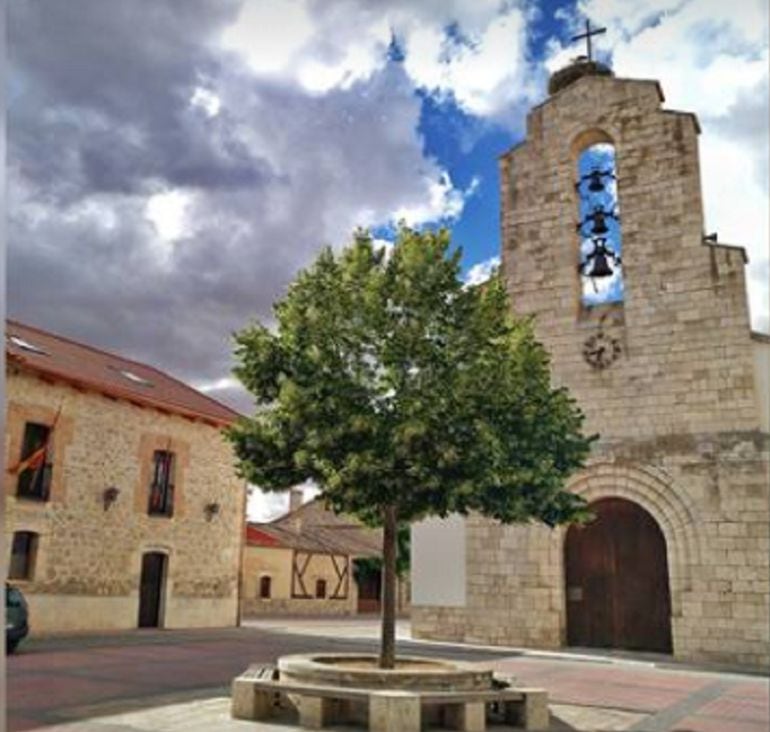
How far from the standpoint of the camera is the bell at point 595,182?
51.2ft

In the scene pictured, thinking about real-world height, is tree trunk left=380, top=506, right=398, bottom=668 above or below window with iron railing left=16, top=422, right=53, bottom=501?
below

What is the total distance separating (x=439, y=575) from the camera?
50.6ft

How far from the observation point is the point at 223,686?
845 centimetres

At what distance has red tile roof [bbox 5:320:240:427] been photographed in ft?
50.5

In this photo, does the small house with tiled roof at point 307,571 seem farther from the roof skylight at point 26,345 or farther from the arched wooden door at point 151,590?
the roof skylight at point 26,345

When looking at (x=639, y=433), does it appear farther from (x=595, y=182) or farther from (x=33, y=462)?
(x=33, y=462)

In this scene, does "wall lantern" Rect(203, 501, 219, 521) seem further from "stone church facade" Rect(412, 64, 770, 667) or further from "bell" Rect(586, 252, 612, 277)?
"bell" Rect(586, 252, 612, 277)

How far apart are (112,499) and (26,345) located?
3.55 meters

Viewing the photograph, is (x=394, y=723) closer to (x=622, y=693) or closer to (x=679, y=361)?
(x=622, y=693)

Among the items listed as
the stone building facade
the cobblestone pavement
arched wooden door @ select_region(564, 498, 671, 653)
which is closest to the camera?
the cobblestone pavement

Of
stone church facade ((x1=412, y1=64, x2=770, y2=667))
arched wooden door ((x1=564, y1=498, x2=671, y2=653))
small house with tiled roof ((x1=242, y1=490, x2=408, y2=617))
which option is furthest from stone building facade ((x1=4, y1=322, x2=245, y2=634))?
small house with tiled roof ((x1=242, y1=490, x2=408, y2=617))

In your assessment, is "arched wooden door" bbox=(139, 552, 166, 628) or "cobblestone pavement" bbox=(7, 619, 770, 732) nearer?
"cobblestone pavement" bbox=(7, 619, 770, 732)

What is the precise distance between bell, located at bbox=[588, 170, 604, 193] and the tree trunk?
1021cm

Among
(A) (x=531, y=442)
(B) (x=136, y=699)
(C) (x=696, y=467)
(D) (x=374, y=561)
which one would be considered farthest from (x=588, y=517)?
(D) (x=374, y=561)
